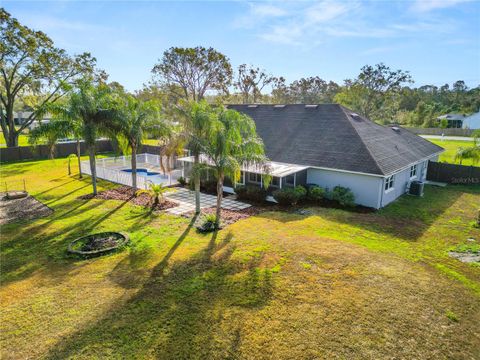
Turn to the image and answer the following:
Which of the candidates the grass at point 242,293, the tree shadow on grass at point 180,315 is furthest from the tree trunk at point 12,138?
the tree shadow on grass at point 180,315

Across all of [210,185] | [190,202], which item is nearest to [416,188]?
[210,185]

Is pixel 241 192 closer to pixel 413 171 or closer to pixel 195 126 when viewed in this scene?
pixel 195 126

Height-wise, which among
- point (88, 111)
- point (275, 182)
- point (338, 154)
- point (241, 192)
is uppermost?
point (88, 111)

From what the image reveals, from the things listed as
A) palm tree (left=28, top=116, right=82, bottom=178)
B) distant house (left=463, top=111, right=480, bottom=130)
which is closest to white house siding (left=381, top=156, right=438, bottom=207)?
palm tree (left=28, top=116, right=82, bottom=178)

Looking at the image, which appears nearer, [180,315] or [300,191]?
[180,315]

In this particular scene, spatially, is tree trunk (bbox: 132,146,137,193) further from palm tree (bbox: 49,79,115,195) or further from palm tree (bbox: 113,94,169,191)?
palm tree (bbox: 49,79,115,195)

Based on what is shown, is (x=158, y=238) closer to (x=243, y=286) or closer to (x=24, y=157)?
(x=243, y=286)
